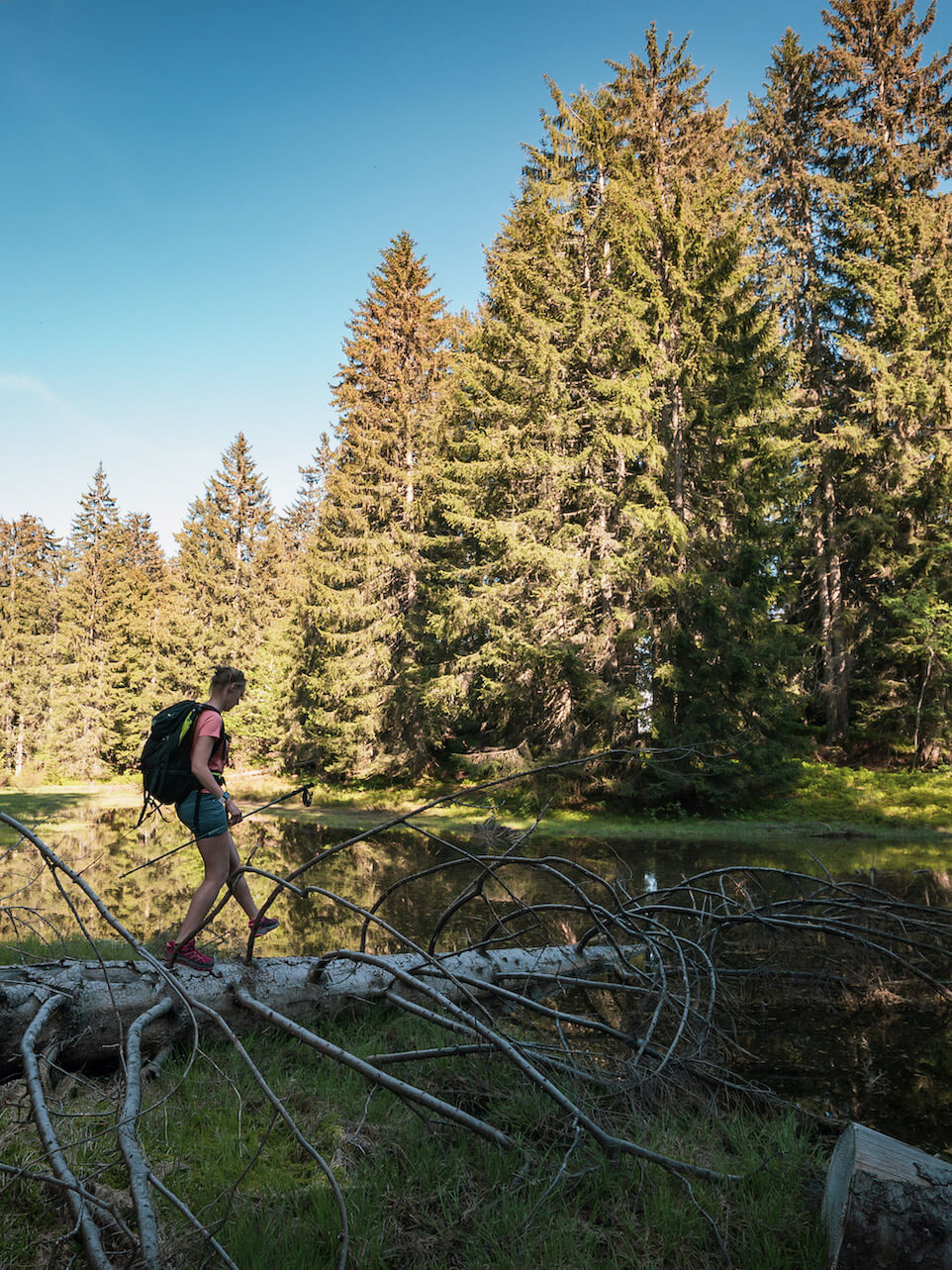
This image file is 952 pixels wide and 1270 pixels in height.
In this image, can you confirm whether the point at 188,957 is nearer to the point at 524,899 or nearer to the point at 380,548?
the point at 524,899

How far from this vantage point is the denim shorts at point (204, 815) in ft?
13.6

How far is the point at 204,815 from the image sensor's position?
4.16 meters

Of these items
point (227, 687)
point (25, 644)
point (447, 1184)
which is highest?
point (25, 644)

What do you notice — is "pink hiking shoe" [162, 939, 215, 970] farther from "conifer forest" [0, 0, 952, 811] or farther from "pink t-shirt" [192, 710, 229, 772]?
"conifer forest" [0, 0, 952, 811]

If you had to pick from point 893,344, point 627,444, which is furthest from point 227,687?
point 893,344

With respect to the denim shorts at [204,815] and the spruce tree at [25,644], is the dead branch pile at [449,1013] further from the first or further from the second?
the spruce tree at [25,644]

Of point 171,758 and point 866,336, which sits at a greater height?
point 866,336

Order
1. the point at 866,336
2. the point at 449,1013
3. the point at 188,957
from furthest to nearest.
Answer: the point at 866,336 → the point at 449,1013 → the point at 188,957

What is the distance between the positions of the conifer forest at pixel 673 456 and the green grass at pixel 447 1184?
1193cm

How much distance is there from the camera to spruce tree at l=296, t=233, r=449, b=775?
78.3 feet

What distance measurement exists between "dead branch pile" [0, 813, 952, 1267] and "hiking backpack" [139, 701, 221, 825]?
27.8 inches

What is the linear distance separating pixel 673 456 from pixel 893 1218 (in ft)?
59.0

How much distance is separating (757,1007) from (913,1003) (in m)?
1.05

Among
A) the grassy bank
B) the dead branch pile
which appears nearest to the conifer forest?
the grassy bank
